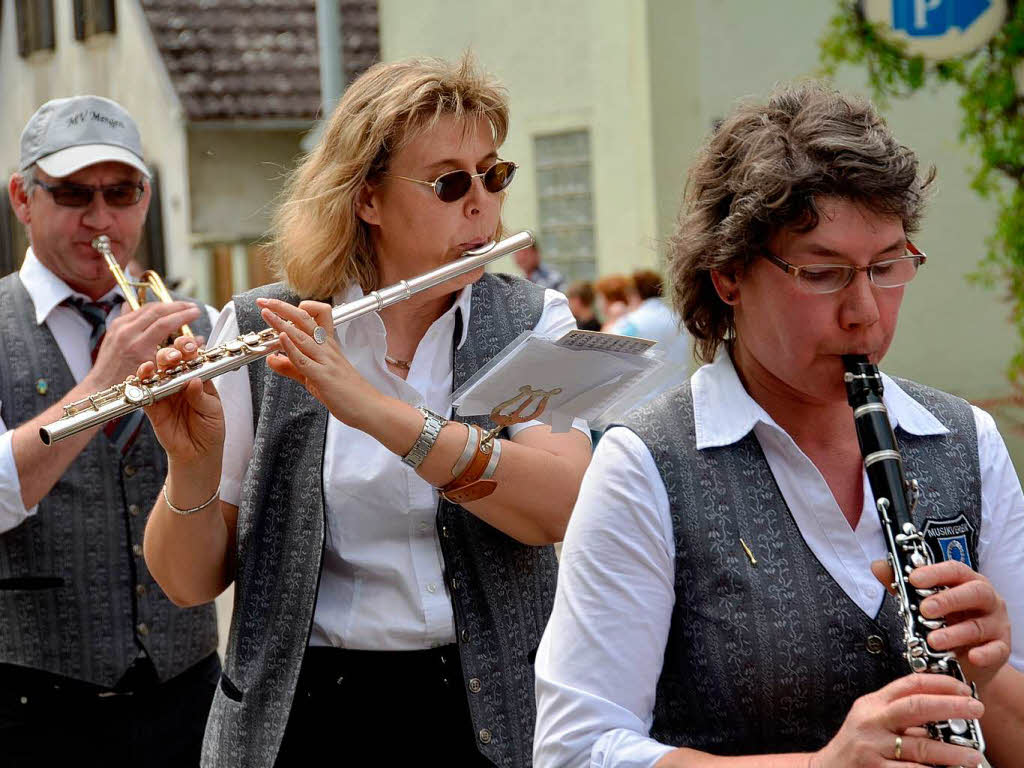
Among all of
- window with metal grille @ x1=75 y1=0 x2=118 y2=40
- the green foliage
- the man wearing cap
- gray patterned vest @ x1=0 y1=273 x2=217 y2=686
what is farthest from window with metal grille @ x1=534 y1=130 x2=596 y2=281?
gray patterned vest @ x1=0 y1=273 x2=217 y2=686

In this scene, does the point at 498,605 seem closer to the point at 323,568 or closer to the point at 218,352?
the point at 323,568

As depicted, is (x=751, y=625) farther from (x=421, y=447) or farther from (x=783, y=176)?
(x=421, y=447)

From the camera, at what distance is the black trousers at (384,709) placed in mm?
2510

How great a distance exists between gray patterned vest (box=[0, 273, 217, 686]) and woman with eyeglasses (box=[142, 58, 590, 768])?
581 mm

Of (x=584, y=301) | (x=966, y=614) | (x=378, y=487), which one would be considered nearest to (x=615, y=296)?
(x=584, y=301)

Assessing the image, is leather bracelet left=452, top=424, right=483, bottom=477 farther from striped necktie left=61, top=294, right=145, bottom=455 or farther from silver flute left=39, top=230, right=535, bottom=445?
striped necktie left=61, top=294, right=145, bottom=455

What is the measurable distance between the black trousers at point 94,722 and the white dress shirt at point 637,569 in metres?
1.46

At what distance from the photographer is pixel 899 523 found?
186cm

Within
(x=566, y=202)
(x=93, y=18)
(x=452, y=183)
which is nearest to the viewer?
(x=452, y=183)

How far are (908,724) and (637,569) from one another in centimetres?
40

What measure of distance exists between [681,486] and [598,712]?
1.00ft

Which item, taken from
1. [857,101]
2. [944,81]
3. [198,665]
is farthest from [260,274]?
[857,101]

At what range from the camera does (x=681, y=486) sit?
1.96 meters

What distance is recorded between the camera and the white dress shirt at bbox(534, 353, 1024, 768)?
190 cm
